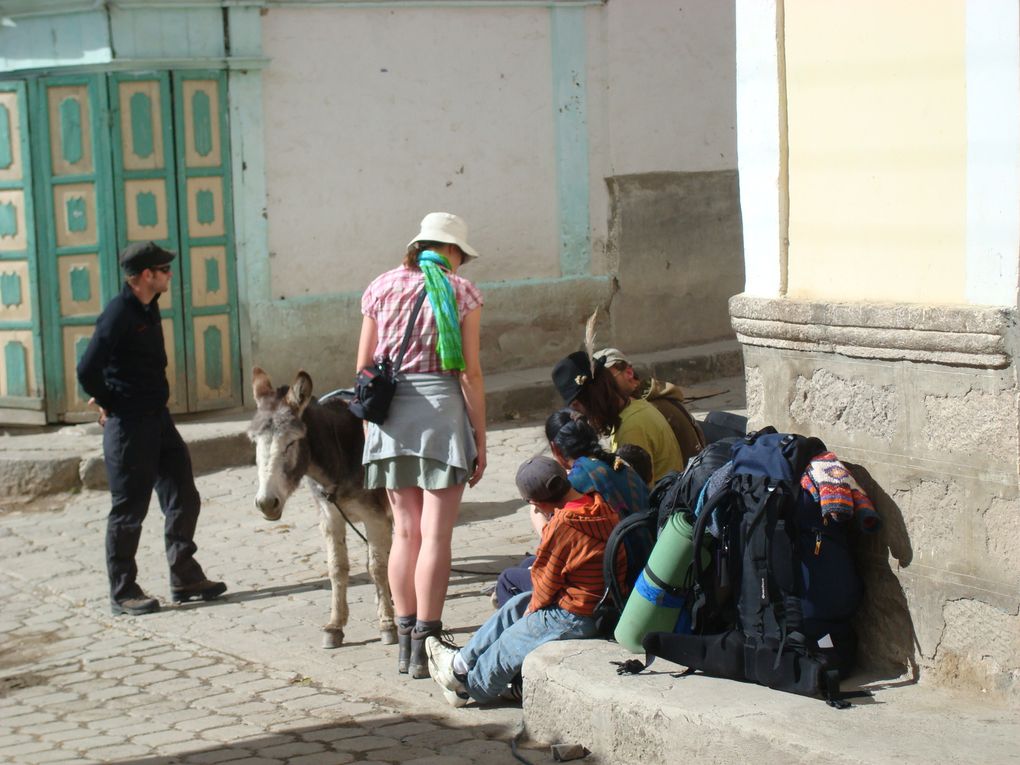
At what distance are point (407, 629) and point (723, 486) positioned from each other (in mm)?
1883

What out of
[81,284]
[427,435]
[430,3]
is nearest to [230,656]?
[427,435]

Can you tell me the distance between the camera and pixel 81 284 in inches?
437

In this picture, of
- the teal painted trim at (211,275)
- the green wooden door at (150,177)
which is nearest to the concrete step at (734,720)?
the green wooden door at (150,177)

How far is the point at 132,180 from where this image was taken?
11070mm

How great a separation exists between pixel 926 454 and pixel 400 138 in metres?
7.75

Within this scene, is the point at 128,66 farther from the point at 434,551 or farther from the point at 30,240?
the point at 434,551

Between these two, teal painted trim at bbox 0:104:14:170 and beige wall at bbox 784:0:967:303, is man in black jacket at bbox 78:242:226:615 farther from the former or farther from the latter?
teal painted trim at bbox 0:104:14:170

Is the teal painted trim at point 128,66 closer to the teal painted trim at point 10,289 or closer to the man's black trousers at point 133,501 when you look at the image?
the teal painted trim at point 10,289

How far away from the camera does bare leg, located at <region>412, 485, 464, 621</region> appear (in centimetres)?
626

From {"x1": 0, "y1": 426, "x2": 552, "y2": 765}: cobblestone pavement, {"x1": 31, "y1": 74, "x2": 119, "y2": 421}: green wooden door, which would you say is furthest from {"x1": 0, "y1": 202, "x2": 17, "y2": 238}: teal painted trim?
{"x1": 0, "y1": 426, "x2": 552, "y2": 765}: cobblestone pavement

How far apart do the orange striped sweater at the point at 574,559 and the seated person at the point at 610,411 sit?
0.97 m

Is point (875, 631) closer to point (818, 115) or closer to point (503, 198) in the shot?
point (818, 115)

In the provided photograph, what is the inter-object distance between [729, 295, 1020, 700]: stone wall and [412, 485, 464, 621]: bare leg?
1.51 metres

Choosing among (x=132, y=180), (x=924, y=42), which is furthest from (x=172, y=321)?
(x=924, y=42)
